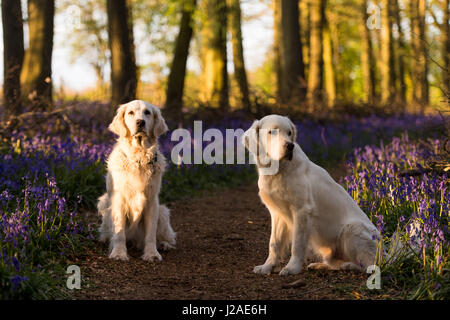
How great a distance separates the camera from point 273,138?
15.2 feet

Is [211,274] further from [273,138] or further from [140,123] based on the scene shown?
[140,123]

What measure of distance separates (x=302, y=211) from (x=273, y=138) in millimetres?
713

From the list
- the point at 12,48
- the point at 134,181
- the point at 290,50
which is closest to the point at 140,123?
the point at 134,181

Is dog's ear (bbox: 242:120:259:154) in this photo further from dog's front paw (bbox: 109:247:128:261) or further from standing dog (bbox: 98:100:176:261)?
dog's front paw (bbox: 109:247:128:261)

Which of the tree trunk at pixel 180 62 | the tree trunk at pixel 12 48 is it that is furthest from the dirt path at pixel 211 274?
the tree trunk at pixel 180 62

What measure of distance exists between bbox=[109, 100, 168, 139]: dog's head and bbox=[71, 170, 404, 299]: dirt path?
4.46 feet

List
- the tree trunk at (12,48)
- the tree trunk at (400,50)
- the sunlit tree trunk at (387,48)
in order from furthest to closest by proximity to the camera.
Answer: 1. the sunlit tree trunk at (387,48)
2. the tree trunk at (400,50)
3. the tree trunk at (12,48)

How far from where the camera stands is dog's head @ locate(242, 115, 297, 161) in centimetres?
456

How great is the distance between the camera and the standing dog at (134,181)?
550 centimetres

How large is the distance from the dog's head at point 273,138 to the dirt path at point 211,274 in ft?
3.70

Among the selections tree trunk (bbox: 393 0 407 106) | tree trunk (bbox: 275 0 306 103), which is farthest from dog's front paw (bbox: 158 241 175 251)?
tree trunk (bbox: 393 0 407 106)

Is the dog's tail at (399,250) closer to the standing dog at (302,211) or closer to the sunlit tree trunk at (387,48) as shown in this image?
the standing dog at (302,211)
